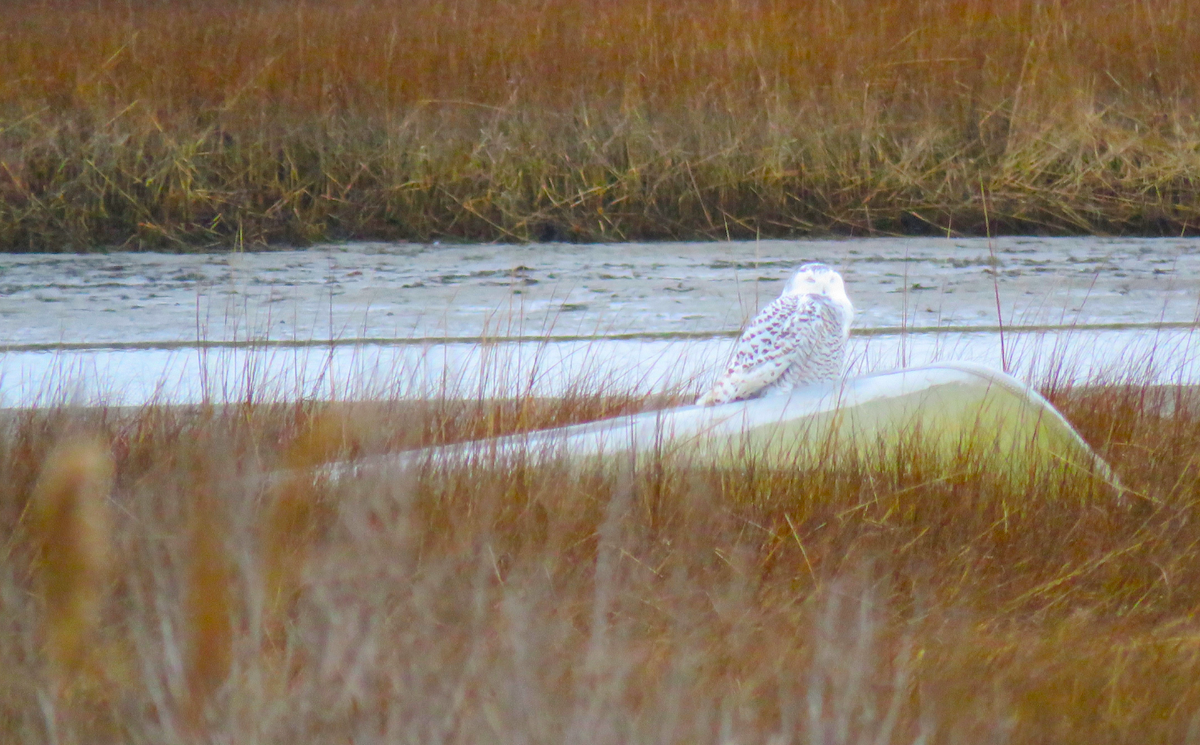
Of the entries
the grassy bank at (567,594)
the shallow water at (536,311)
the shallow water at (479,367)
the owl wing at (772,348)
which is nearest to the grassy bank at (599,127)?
the shallow water at (536,311)

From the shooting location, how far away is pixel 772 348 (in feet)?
10.5

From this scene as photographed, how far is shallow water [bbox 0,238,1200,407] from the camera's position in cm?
383

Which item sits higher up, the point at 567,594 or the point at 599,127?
the point at 599,127

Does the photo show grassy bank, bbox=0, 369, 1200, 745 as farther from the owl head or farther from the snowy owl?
the owl head

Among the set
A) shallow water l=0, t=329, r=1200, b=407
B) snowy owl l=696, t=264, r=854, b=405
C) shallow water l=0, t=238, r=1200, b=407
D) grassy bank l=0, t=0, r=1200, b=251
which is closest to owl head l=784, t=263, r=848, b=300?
snowy owl l=696, t=264, r=854, b=405

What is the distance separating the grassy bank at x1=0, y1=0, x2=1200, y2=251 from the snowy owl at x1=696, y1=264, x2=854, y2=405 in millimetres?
4438

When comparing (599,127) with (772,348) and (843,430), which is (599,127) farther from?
(843,430)

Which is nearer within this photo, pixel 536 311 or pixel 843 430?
pixel 843 430

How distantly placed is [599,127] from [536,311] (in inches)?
130

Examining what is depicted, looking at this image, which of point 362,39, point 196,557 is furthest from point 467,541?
point 362,39

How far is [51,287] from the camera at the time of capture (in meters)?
6.84

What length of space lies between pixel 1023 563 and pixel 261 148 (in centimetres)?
709

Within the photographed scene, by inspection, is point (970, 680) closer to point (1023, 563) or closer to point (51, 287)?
point (1023, 563)

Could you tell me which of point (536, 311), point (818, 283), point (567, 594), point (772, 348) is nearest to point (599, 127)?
point (536, 311)
